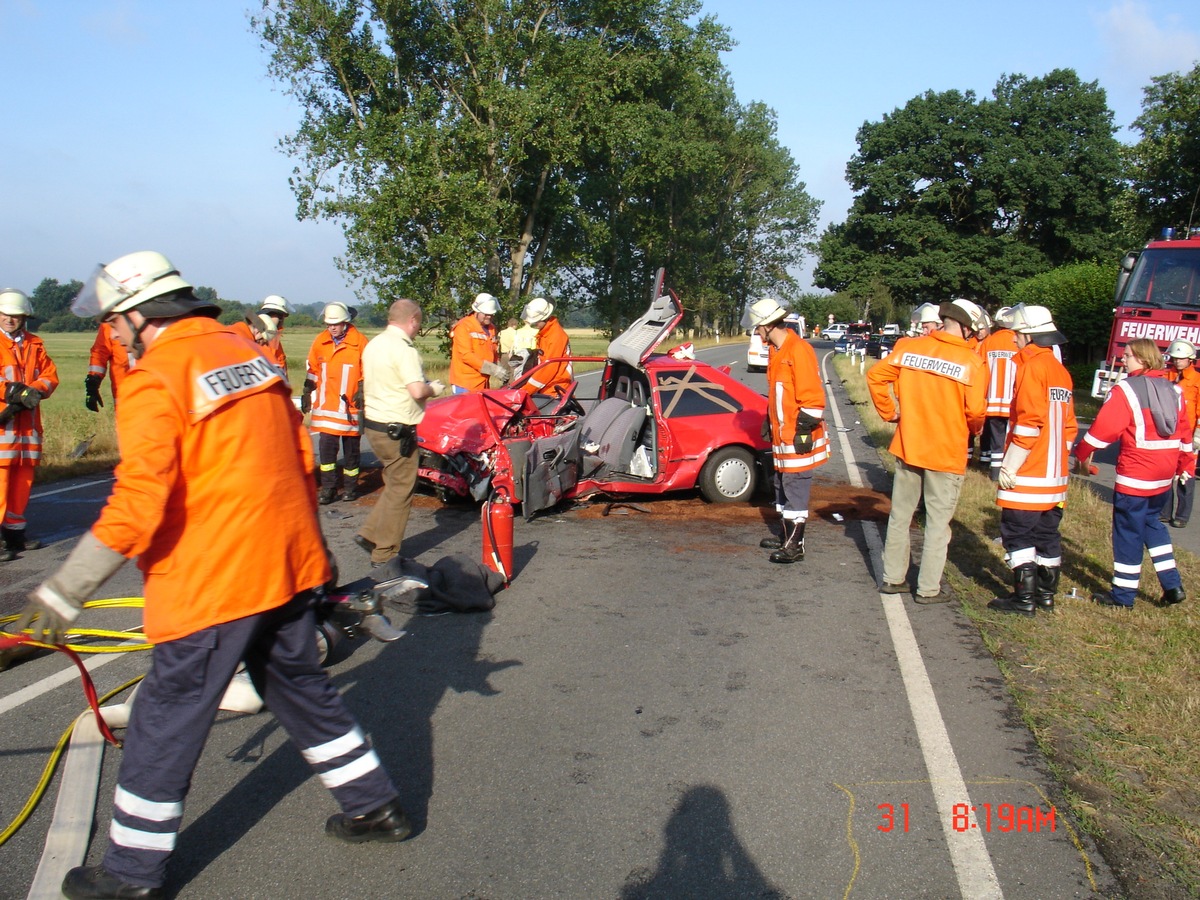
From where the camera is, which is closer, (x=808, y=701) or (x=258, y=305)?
(x=808, y=701)

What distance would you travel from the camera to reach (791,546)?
7.23m

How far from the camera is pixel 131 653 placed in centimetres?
514

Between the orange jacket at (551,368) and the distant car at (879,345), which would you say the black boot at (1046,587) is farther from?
the distant car at (879,345)

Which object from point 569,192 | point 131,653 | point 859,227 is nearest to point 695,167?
point 569,192

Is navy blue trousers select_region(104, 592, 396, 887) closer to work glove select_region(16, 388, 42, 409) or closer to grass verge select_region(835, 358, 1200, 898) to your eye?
grass verge select_region(835, 358, 1200, 898)

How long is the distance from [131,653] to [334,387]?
14.3 feet

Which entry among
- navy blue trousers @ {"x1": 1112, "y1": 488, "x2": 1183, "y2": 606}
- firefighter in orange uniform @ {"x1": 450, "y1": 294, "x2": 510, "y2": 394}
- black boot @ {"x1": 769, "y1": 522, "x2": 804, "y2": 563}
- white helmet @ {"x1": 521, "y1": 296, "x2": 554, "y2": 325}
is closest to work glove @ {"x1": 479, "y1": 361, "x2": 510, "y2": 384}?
firefighter in orange uniform @ {"x1": 450, "y1": 294, "x2": 510, "y2": 394}

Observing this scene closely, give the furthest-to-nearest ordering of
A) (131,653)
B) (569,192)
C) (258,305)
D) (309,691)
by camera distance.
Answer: (569,192), (258,305), (131,653), (309,691)

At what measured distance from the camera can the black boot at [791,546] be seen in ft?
23.6

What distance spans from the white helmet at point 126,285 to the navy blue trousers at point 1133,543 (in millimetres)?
5694

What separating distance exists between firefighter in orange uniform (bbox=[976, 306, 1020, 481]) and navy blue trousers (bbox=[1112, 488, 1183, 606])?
126 inches

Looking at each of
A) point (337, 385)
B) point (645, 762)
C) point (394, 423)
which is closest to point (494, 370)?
point (337, 385)

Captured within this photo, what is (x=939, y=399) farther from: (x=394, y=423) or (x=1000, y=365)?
(x=1000, y=365)

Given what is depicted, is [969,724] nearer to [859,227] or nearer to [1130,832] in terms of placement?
[1130,832]
